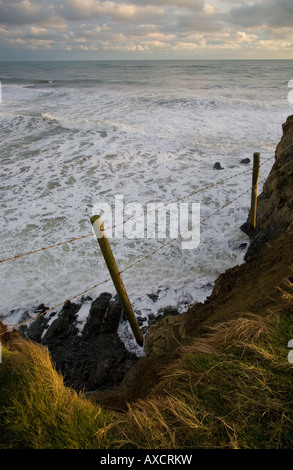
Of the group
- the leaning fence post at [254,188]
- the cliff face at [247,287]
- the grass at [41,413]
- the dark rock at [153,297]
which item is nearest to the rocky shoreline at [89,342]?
the dark rock at [153,297]

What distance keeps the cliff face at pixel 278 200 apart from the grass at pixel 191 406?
141 inches

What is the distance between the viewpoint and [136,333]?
5.19 m

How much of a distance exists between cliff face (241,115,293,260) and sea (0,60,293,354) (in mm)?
788

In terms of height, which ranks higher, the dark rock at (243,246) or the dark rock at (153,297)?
the dark rock at (243,246)

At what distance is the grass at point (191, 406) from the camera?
6.77 ft

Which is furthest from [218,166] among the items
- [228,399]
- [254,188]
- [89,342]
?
[228,399]

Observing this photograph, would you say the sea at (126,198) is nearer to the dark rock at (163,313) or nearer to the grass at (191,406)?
the dark rock at (163,313)

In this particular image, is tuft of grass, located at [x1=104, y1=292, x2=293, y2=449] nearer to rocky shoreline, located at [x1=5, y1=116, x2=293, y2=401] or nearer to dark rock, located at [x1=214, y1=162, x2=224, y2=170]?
rocky shoreline, located at [x1=5, y1=116, x2=293, y2=401]

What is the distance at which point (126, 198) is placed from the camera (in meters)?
10.9

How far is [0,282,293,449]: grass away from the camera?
2.06 meters

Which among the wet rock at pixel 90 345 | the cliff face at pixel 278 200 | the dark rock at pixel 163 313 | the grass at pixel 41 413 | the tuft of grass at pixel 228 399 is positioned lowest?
the wet rock at pixel 90 345

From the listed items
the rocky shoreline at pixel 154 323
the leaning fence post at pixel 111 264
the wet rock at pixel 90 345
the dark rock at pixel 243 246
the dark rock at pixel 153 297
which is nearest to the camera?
the leaning fence post at pixel 111 264

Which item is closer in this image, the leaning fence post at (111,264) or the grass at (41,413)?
the grass at (41,413)

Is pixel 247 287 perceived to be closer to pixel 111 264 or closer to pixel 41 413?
pixel 111 264
